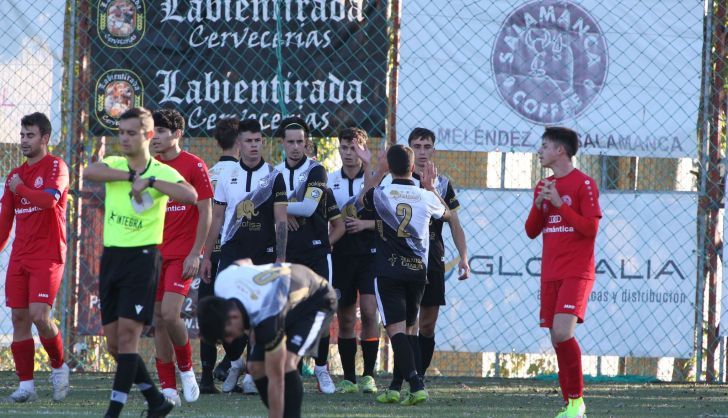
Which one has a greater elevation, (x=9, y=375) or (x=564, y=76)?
(x=564, y=76)

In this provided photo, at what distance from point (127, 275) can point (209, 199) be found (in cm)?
136

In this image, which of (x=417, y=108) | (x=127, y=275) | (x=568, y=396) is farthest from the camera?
(x=417, y=108)

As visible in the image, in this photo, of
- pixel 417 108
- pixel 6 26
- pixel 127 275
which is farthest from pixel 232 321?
pixel 6 26

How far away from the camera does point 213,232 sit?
28.9 ft

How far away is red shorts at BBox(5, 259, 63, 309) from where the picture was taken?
807cm

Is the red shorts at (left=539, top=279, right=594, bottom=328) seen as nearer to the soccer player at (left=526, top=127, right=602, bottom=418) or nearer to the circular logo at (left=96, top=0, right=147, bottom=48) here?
the soccer player at (left=526, top=127, right=602, bottom=418)

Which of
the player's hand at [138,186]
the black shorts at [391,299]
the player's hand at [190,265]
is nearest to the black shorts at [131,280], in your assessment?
the player's hand at [138,186]

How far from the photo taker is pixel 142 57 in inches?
418

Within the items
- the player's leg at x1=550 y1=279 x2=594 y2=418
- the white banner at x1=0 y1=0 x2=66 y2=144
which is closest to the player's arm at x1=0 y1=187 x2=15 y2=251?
the white banner at x1=0 y1=0 x2=66 y2=144

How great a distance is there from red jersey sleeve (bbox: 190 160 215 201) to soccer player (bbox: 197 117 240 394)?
1021 millimetres

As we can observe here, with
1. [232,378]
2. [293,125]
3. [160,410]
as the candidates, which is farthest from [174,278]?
[293,125]

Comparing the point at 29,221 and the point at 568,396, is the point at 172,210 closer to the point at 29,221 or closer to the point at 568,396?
the point at 29,221

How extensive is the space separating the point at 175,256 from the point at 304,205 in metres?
1.52

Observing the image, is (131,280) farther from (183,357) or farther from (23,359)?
(23,359)
